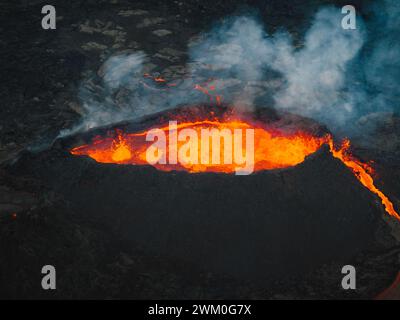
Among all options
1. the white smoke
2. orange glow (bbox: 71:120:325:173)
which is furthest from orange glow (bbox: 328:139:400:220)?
the white smoke

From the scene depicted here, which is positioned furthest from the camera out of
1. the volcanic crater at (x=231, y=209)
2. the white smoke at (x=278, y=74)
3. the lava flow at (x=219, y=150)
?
the white smoke at (x=278, y=74)

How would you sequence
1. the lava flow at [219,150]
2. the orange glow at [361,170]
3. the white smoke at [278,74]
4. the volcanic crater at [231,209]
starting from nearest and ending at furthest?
the volcanic crater at [231,209] → the orange glow at [361,170] → the lava flow at [219,150] → the white smoke at [278,74]

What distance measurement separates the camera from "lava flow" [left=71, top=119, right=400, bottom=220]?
25.1ft

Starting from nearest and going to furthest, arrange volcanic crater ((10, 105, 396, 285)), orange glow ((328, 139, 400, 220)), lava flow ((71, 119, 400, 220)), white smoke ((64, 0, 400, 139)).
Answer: volcanic crater ((10, 105, 396, 285)), orange glow ((328, 139, 400, 220)), lava flow ((71, 119, 400, 220)), white smoke ((64, 0, 400, 139))

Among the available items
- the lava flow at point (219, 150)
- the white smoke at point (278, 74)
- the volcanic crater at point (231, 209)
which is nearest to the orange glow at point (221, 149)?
the lava flow at point (219, 150)

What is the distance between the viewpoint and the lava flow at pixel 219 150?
25.1 feet

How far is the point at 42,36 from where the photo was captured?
10.8m

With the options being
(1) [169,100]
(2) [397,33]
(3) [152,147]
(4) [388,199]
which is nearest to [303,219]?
(4) [388,199]

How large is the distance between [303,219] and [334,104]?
3.42 meters

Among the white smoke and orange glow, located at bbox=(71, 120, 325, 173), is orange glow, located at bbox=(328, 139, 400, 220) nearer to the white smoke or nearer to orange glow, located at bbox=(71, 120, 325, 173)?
orange glow, located at bbox=(71, 120, 325, 173)

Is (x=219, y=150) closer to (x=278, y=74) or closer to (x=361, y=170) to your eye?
(x=361, y=170)

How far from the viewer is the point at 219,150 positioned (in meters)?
7.99

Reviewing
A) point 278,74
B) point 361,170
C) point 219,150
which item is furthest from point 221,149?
point 278,74

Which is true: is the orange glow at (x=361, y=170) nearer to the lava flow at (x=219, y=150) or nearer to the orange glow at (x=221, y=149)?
the lava flow at (x=219, y=150)
